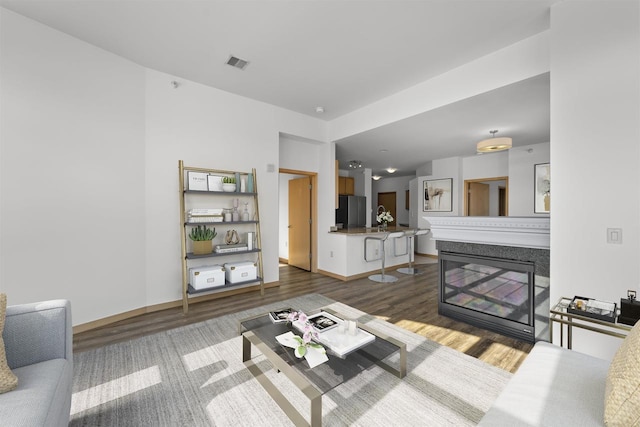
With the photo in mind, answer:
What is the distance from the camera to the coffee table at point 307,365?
1.38 m

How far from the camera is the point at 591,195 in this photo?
1953mm

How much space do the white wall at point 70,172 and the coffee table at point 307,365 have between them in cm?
192

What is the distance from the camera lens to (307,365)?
156 cm

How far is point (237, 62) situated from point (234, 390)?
316 centimetres

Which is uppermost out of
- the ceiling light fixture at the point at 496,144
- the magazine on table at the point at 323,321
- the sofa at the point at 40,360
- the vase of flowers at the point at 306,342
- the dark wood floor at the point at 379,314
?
the ceiling light fixture at the point at 496,144

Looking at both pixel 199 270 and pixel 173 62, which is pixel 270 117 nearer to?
pixel 173 62

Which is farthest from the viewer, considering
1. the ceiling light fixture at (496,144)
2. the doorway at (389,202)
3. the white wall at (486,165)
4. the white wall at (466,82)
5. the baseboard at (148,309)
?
the doorway at (389,202)

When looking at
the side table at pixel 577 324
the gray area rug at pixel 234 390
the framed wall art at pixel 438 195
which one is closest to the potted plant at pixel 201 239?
the gray area rug at pixel 234 390

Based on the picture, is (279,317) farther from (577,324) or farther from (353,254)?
(353,254)

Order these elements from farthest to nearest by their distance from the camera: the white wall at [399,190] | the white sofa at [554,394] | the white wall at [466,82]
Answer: the white wall at [399,190] → the white wall at [466,82] → the white sofa at [554,394]

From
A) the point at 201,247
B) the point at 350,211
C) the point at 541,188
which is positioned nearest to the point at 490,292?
the point at 201,247

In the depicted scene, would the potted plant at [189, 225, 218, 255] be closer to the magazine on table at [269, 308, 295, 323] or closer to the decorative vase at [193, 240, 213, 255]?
the decorative vase at [193, 240, 213, 255]

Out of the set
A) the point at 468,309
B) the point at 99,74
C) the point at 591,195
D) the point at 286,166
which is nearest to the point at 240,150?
the point at 286,166

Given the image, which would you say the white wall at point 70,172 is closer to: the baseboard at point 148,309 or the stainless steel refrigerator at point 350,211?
the baseboard at point 148,309
